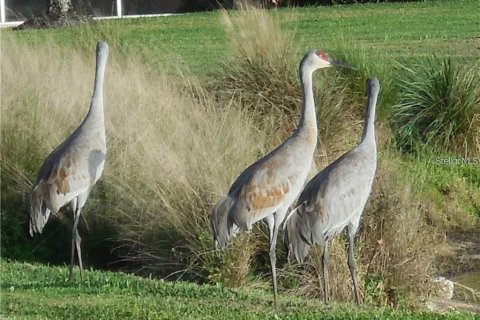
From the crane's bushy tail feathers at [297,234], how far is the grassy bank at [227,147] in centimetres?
163

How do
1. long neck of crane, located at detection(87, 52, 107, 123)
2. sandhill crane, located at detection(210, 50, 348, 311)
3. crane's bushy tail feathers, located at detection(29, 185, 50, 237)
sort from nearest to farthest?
1. sandhill crane, located at detection(210, 50, 348, 311)
2. long neck of crane, located at detection(87, 52, 107, 123)
3. crane's bushy tail feathers, located at detection(29, 185, 50, 237)

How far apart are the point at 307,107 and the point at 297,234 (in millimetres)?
898

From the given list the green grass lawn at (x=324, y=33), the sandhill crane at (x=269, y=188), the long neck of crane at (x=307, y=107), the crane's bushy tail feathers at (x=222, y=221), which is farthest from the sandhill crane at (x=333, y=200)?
the green grass lawn at (x=324, y=33)

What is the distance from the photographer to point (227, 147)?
10.4 meters

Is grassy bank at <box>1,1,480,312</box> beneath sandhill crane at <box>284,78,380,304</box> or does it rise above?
beneath

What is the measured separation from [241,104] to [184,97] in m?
0.79

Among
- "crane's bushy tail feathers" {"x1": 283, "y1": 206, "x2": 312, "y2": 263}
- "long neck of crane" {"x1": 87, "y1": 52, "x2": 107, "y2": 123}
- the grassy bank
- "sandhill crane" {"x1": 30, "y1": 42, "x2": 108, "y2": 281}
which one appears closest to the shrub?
the grassy bank

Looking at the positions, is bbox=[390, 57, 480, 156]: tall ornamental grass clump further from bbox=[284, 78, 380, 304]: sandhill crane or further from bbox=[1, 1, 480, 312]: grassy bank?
bbox=[284, 78, 380, 304]: sandhill crane

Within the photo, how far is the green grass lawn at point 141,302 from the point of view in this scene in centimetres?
730

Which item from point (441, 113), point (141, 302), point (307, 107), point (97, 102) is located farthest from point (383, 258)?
point (441, 113)

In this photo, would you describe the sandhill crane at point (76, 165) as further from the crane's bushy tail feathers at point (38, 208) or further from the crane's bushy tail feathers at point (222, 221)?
the crane's bushy tail feathers at point (222, 221)

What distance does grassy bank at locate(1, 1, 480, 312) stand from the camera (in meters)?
9.74

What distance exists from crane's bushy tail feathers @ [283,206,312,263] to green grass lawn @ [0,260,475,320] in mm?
406

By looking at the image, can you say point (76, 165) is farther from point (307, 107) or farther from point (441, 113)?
point (441, 113)
